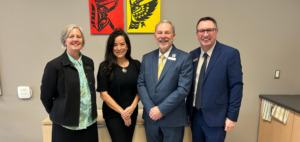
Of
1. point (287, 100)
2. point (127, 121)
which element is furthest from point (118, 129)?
point (287, 100)

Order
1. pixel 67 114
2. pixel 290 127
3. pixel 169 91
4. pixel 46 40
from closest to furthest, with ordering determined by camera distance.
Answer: pixel 67 114, pixel 169 91, pixel 290 127, pixel 46 40

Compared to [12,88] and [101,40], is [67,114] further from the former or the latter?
[12,88]

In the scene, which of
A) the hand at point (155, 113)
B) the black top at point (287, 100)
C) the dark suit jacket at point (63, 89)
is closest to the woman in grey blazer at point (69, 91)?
the dark suit jacket at point (63, 89)

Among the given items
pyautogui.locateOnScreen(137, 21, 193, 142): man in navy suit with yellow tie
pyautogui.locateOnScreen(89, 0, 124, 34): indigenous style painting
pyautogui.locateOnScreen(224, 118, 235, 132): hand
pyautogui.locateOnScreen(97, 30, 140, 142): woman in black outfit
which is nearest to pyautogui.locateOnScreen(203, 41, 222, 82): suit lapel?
pyautogui.locateOnScreen(137, 21, 193, 142): man in navy suit with yellow tie

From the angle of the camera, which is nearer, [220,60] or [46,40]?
[220,60]

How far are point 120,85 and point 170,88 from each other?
1.46 feet

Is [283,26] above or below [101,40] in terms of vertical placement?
above

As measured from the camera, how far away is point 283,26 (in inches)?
86.8

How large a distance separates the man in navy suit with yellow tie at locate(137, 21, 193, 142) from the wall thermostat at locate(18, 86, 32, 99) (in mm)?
1706

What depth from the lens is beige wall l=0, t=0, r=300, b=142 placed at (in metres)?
2.13

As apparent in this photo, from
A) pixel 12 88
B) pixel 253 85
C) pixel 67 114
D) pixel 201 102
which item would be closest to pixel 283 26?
pixel 253 85

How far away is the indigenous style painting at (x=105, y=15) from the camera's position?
2.10m

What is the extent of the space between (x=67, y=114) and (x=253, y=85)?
7.51ft

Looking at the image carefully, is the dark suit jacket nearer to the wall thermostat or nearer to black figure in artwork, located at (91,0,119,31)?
black figure in artwork, located at (91,0,119,31)
